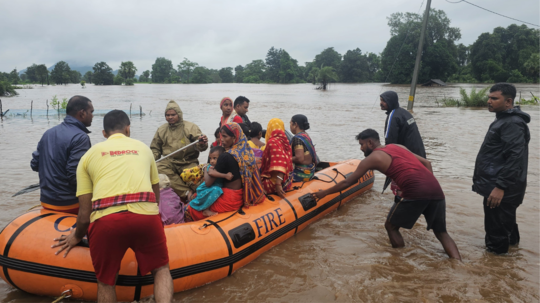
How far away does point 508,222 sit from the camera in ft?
11.8

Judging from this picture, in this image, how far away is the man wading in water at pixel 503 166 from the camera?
3.36 meters

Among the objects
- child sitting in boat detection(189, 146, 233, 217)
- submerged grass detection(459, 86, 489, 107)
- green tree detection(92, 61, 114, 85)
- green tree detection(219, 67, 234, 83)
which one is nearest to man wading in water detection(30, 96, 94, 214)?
child sitting in boat detection(189, 146, 233, 217)

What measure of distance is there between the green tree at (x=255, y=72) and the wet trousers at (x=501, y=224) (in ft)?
362

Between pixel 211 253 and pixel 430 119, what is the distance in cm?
1591

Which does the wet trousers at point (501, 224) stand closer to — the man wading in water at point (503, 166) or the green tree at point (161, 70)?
the man wading in water at point (503, 166)

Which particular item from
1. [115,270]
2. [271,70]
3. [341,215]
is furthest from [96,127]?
[271,70]

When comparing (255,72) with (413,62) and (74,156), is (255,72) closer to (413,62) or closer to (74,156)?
(413,62)

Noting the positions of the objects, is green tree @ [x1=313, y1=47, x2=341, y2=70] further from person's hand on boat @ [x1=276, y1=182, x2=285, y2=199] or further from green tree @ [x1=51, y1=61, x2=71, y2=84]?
person's hand on boat @ [x1=276, y1=182, x2=285, y2=199]

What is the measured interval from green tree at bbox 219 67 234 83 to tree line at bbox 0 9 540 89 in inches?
246

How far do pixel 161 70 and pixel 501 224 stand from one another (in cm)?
13117

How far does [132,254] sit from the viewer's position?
113 inches

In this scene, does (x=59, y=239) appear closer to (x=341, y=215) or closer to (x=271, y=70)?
(x=341, y=215)

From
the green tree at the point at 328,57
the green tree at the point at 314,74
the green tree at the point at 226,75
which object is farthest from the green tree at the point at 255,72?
the green tree at the point at 328,57

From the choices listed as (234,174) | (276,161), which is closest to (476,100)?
(276,161)
